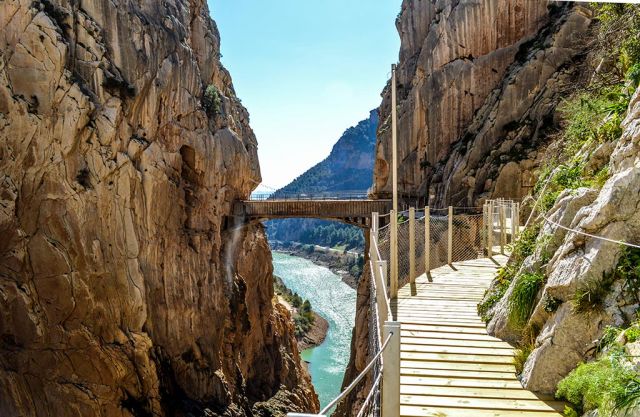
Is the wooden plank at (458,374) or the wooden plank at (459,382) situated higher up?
the wooden plank at (458,374)

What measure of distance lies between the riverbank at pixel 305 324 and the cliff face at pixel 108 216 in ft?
76.3

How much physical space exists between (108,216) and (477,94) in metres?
22.8

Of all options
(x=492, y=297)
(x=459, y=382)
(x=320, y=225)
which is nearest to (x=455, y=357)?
(x=459, y=382)

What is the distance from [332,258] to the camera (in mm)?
109188

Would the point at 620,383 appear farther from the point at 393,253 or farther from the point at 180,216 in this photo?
the point at 180,216

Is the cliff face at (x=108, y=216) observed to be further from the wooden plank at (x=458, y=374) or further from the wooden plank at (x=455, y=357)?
the wooden plank at (x=458, y=374)

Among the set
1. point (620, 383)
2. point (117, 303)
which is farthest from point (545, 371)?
point (117, 303)

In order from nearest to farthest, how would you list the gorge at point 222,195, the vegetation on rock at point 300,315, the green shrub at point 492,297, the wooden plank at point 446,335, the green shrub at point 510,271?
1. the gorge at point 222,195
2. the wooden plank at point 446,335
3. the green shrub at point 510,271
4. the green shrub at point 492,297
5. the vegetation on rock at point 300,315

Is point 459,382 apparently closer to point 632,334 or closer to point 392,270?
point 632,334

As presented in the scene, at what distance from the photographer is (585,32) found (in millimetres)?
23891

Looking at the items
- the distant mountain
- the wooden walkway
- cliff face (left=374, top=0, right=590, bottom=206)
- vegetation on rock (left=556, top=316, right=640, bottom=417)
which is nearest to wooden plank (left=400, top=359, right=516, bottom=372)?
the wooden walkway

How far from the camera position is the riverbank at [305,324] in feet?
150

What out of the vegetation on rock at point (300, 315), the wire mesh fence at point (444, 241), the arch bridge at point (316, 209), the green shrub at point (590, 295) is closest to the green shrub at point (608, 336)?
the green shrub at point (590, 295)

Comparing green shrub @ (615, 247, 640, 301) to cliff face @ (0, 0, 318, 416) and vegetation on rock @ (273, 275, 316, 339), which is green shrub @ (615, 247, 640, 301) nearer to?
cliff face @ (0, 0, 318, 416)
